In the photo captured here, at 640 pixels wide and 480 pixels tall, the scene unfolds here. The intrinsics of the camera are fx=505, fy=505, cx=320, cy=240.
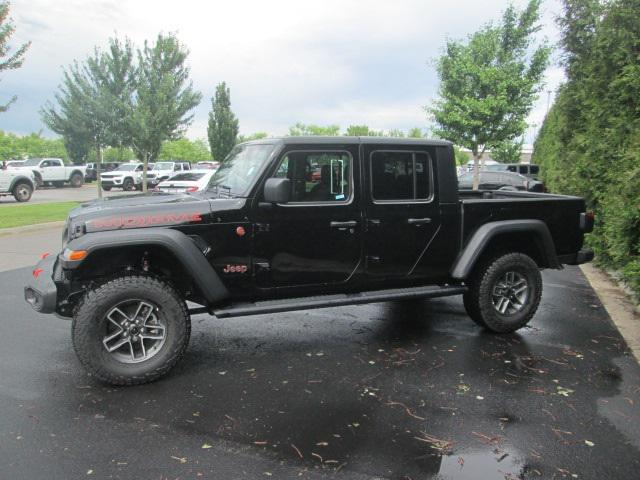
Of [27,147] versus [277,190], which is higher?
[27,147]

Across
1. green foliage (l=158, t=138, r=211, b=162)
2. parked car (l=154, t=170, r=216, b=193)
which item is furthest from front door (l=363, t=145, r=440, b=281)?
green foliage (l=158, t=138, r=211, b=162)

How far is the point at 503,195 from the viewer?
6.28 metres

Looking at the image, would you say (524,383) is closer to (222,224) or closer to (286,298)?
(286,298)

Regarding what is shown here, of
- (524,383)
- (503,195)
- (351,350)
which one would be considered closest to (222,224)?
(351,350)

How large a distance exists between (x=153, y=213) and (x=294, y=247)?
1.16 metres

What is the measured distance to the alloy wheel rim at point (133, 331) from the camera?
3.84 meters

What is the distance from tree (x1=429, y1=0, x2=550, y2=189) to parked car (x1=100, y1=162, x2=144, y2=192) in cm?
2101

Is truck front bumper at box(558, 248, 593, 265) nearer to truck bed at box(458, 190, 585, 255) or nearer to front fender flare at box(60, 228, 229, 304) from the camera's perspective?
truck bed at box(458, 190, 585, 255)

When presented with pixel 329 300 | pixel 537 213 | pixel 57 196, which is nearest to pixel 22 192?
pixel 57 196

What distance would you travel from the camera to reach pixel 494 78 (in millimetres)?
15570

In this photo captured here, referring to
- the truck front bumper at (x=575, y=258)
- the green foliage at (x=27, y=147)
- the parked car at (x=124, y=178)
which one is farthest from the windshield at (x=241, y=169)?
the green foliage at (x=27, y=147)

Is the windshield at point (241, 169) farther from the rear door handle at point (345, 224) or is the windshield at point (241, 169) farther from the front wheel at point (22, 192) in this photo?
the front wheel at point (22, 192)

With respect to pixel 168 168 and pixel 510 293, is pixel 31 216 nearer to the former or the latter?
pixel 510 293

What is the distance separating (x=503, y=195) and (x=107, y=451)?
5.17 meters
